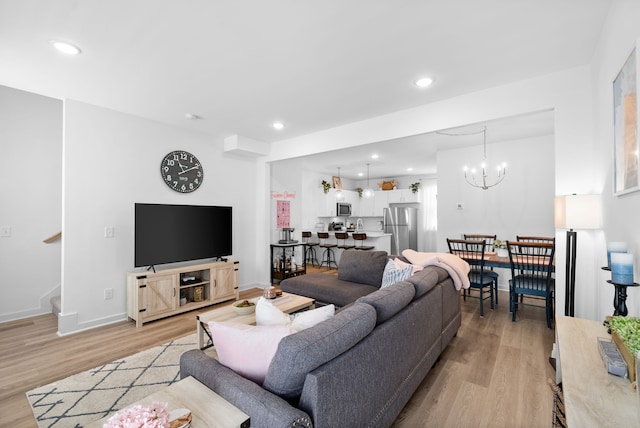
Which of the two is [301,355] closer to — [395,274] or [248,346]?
[248,346]

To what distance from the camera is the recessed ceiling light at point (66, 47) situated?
7.37 feet

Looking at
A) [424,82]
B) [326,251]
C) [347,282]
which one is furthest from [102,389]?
[326,251]

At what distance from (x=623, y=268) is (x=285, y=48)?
2570 millimetres

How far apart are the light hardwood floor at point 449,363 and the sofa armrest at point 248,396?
118 cm

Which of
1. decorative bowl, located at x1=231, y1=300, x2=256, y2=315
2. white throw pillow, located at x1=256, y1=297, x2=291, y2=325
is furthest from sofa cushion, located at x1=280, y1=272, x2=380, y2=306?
white throw pillow, located at x1=256, y1=297, x2=291, y2=325

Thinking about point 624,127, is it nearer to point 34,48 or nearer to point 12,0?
point 12,0

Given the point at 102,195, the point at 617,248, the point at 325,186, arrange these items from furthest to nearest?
the point at 325,186
the point at 102,195
the point at 617,248

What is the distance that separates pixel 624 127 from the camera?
1.68 metres

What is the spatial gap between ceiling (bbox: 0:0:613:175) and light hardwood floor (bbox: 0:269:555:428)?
2.61m

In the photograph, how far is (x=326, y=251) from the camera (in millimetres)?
7660

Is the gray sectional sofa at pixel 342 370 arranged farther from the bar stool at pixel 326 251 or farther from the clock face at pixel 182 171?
the bar stool at pixel 326 251

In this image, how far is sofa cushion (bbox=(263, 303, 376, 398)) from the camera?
114cm

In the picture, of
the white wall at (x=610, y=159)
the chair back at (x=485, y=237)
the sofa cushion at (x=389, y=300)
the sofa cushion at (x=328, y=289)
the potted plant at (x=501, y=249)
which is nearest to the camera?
the white wall at (x=610, y=159)

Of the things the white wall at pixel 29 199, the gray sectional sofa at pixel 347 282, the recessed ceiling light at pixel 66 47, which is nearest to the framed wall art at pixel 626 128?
the gray sectional sofa at pixel 347 282
